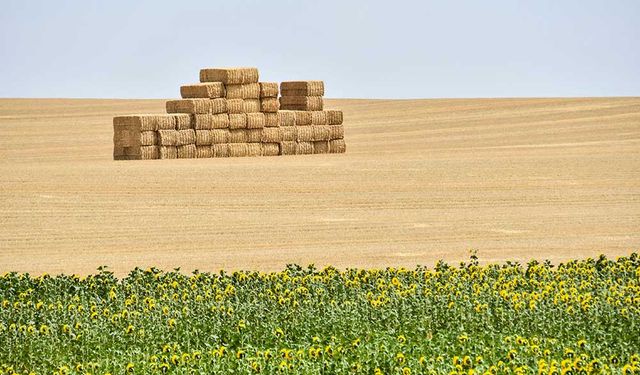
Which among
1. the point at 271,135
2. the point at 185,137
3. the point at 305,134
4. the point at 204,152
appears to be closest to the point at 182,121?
the point at 185,137

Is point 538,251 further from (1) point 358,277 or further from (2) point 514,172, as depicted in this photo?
(2) point 514,172

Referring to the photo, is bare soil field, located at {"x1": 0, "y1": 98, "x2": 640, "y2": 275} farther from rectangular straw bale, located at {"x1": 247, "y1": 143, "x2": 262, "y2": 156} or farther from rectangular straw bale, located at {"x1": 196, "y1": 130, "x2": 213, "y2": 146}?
rectangular straw bale, located at {"x1": 196, "y1": 130, "x2": 213, "y2": 146}

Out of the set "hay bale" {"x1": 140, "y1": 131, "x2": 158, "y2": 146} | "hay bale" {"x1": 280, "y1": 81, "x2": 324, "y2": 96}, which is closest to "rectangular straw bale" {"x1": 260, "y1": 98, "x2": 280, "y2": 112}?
"hay bale" {"x1": 280, "y1": 81, "x2": 324, "y2": 96}

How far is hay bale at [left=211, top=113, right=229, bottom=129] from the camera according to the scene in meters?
34.6

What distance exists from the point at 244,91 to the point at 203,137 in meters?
1.97

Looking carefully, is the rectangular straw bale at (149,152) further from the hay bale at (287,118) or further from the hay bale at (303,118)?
the hay bale at (303,118)

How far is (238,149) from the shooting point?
35250mm

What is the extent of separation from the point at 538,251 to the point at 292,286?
5.02m

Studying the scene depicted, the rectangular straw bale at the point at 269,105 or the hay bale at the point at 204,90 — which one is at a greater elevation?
the hay bale at the point at 204,90

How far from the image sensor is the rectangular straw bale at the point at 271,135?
3553 centimetres

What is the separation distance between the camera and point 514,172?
2902 centimetres

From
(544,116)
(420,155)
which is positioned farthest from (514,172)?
(544,116)

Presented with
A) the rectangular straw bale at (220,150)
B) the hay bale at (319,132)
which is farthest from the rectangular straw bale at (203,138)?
the hay bale at (319,132)

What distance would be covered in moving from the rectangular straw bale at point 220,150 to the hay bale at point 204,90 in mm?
1208
